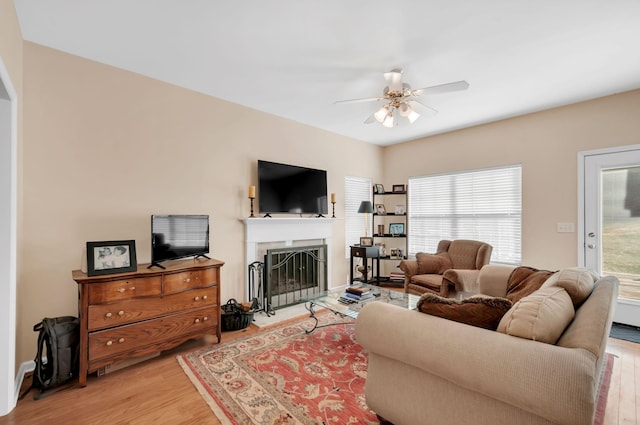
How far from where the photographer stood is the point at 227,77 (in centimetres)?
303

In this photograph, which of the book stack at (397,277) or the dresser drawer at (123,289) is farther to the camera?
the book stack at (397,277)

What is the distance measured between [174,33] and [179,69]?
1.97ft

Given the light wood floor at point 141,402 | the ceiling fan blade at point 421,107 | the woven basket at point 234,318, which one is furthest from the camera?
the woven basket at point 234,318

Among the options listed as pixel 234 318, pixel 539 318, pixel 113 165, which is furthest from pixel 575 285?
pixel 113 165

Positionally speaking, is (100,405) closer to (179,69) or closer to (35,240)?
(35,240)

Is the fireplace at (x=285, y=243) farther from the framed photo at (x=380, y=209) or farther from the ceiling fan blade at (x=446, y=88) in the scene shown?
the ceiling fan blade at (x=446, y=88)

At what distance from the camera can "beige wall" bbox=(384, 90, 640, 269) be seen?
3.47m

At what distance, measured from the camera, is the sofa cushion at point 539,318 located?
128cm

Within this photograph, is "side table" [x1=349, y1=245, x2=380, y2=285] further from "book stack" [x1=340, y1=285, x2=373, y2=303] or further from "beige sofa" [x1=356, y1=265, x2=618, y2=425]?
"beige sofa" [x1=356, y1=265, x2=618, y2=425]

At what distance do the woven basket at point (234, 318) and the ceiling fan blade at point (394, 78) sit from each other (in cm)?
280

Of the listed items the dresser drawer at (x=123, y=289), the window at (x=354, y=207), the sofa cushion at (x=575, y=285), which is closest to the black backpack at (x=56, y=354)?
the dresser drawer at (x=123, y=289)

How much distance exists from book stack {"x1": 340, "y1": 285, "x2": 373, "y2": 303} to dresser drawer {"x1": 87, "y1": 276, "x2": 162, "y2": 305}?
5.74 ft

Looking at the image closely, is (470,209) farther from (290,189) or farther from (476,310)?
(476,310)

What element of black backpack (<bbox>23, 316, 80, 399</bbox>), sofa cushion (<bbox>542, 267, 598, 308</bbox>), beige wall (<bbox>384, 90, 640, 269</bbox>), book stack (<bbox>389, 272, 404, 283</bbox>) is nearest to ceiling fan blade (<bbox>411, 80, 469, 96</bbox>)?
sofa cushion (<bbox>542, 267, 598, 308</bbox>)
